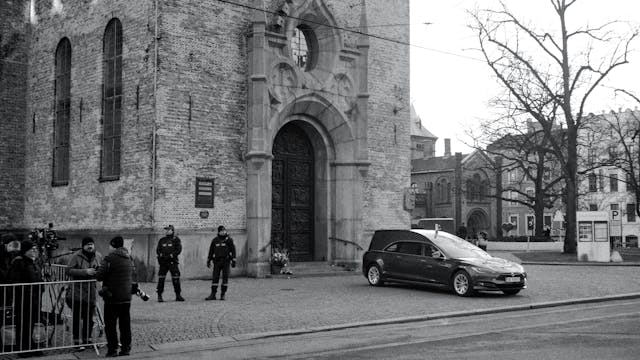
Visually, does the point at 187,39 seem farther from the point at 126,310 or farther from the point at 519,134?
the point at 519,134

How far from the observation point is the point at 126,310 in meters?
10.2

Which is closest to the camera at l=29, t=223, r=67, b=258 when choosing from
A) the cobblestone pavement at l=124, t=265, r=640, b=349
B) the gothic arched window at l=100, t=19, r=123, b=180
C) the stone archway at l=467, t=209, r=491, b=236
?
the gothic arched window at l=100, t=19, r=123, b=180

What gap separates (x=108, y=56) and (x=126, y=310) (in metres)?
14.8

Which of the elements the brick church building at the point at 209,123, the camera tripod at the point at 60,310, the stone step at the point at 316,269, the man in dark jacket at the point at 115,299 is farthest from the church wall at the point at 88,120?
the man in dark jacket at the point at 115,299

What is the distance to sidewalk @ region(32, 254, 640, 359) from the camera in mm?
11805

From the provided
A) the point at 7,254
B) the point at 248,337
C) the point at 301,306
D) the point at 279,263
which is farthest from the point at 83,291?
the point at 279,263

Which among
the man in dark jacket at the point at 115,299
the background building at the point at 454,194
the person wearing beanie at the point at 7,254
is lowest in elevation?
the man in dark jacket at the point at 115,299

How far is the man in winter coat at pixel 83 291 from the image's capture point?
10.7 meters

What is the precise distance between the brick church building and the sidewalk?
2427 millimetres

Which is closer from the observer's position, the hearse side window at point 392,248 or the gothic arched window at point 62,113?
the hearse side window at point 392,248

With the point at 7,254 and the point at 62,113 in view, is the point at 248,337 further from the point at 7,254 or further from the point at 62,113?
the point at 62,113

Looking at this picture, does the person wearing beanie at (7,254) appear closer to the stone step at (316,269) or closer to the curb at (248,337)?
the curb at (248,337)

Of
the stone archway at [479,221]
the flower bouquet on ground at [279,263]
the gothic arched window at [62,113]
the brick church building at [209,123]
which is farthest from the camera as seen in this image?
the stone archway at [479,221]

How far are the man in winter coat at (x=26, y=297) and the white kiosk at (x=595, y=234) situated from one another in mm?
27902
